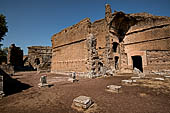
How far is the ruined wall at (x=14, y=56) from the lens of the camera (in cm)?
2417

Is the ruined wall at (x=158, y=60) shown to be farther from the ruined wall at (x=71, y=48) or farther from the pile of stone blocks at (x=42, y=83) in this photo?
the pile of stone blocks at (x=42, y=83)

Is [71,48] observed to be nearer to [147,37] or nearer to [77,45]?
[77,45]

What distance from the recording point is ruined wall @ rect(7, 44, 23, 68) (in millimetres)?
24166

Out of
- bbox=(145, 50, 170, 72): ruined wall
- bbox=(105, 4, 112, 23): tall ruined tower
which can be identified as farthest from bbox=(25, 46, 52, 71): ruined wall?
bbox=(145, 50, 170, 72): ruined wall

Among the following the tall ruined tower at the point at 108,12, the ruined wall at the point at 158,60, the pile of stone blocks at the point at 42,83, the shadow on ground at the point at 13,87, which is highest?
the tall ruined tower at the point at 108,12

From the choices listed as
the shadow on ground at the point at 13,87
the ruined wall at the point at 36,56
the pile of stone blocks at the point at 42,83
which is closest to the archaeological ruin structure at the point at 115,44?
the pile of stone blocks at the point at 42,83

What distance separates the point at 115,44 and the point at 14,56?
89.0 ft

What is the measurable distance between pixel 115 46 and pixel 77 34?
6243 mm

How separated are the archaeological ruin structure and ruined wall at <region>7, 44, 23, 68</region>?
1741cm

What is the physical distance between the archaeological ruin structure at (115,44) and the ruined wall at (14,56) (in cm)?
1741

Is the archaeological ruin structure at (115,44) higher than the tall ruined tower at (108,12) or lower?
lower

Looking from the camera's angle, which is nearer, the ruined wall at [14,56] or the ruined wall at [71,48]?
the ruined wall at [71,48]

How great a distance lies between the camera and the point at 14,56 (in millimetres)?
25203

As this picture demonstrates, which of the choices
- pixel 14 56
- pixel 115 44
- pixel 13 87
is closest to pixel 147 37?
pixel 115 44
